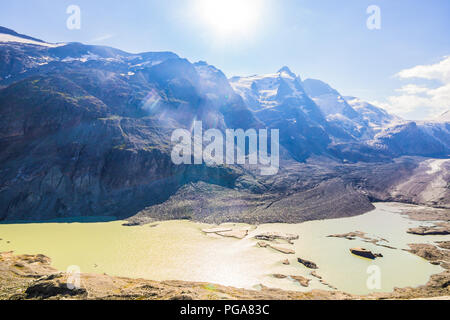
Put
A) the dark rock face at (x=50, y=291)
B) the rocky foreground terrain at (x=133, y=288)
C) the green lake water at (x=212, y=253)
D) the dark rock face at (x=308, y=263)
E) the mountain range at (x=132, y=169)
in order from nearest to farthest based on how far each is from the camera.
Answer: the dark rock face at (x=50, y=291)
the rocky foreground terrain at (x=133, y=288)
the green lake water at (x=212, y=253)
the dark rock face at (x=308, y=263)
the mountain range at (x=132, y=169)

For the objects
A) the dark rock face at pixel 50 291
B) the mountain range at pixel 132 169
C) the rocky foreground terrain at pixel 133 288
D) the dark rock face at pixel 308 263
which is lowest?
the dark rock face at pixel 308 263

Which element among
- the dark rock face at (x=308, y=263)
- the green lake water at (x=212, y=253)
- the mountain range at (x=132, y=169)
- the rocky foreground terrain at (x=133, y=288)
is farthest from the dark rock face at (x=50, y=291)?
the mountain range at (x=132, y=169)

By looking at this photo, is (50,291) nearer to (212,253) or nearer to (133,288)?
(133,288)

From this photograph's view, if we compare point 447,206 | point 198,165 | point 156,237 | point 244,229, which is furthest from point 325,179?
point 156,237

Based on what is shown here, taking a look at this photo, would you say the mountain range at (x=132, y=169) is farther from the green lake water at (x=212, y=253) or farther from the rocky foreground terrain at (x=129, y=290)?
the rocky foreground terrain at (x=129, y=290)

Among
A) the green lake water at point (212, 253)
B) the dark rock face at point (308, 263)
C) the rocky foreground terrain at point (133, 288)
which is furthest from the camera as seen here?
the dark rock face at point (308, 263)

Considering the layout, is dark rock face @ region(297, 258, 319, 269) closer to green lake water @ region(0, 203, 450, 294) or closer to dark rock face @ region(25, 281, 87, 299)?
green lake water @ region(0, 203, 450, 294)

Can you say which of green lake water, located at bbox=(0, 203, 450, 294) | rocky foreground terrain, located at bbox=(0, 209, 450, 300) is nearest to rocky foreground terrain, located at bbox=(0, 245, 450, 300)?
rocky foreground terrain, located at bbox=(0, 209, 450, 300)

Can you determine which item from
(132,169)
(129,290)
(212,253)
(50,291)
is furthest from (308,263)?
(132,169)
